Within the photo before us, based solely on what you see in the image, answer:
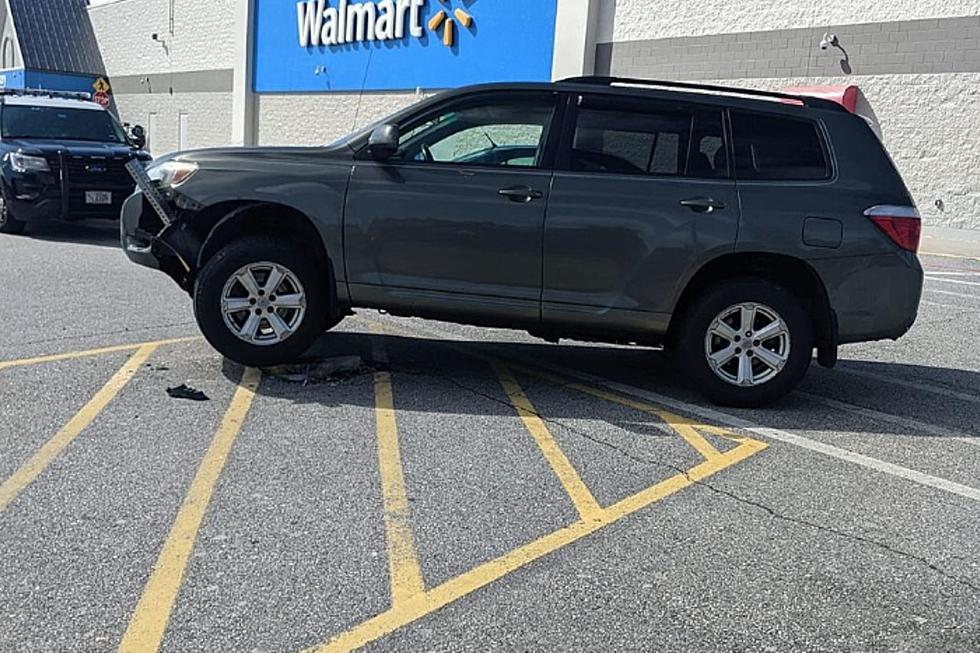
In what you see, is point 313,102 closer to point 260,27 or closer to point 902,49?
point 260,27

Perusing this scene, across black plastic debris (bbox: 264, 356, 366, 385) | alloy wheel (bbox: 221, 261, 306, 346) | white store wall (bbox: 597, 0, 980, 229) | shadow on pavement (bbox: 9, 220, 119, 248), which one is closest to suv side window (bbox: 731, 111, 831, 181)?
black plastic debris (bbox: 264, 356, 366, 385)

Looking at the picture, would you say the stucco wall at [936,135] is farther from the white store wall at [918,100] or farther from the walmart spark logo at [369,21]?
the walmart spark logo at [369,21]

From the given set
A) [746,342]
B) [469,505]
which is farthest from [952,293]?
[469,505]

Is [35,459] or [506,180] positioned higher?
[506,180]

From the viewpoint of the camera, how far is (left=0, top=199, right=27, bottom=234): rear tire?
13.1 meters

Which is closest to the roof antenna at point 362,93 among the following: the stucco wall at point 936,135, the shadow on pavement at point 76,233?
the shadow on pavement at point 76,233

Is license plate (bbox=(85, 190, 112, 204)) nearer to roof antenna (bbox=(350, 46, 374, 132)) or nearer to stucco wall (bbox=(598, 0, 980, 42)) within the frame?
stucco wall (bbox=(598, 0, 980, 42))

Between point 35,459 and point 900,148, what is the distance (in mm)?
18005

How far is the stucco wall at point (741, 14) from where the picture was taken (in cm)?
1797

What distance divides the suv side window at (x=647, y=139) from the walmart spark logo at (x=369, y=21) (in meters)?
21.2

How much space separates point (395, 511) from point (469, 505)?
33 centimetres

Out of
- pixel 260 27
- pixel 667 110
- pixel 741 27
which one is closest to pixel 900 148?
pixel 741 27

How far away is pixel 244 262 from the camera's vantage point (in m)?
5.93

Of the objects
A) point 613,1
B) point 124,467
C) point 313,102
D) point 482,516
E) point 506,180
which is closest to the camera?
point 482,516
